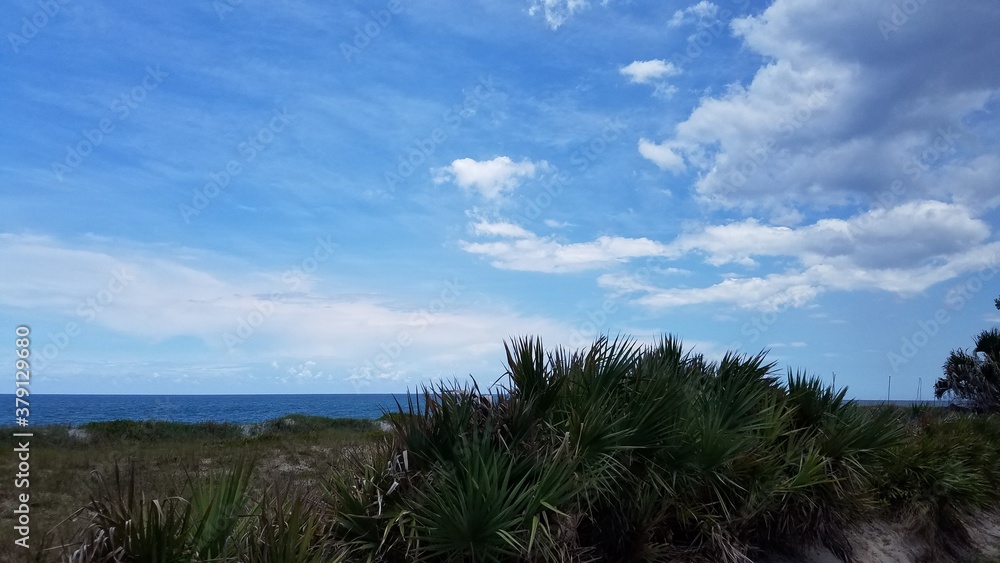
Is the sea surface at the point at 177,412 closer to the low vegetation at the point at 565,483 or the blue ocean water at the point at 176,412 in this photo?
the blue ocean water at the point at 176,412

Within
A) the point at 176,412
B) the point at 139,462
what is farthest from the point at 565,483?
the point at 176,412

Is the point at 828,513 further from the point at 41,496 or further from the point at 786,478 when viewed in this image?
the point at 41,496

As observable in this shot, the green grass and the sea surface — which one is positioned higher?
the green grass

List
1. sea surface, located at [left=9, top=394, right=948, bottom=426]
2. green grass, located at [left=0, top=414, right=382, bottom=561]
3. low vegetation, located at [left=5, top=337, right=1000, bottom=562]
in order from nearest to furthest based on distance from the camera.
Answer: low vegetation, located at [left=5, top=337, right=1000, bottom=562] → green grass, located at [left=0, top=414, right=382, bottom=561] → sea surface, located at [left=9, top=394, right=948, bottom=426]

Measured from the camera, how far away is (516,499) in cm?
694

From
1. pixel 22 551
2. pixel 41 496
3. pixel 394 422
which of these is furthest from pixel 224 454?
pixel 394 422

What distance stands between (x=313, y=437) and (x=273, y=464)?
7333mm

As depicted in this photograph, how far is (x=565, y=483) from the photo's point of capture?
7.28 m

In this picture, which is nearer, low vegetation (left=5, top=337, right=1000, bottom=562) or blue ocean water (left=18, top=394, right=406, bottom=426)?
low vegetation (left=5, top=337, right=1000, bottom=562)

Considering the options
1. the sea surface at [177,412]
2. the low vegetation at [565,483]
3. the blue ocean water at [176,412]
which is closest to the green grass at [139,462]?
the low vegetation at [565,483]

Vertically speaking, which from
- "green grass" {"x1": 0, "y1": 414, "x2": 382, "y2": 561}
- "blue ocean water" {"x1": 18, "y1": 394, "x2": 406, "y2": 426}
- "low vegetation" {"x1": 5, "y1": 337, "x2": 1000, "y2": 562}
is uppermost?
"low vegetation" {"x1": 5, "y1": 337, "x2": 1000, "y2": 562}

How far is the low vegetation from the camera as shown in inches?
223

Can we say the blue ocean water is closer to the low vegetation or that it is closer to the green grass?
the green grass

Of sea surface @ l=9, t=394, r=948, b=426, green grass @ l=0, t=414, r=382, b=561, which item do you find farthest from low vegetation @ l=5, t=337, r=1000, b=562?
sea surface @ l=9, t=394, r=948, b=426
